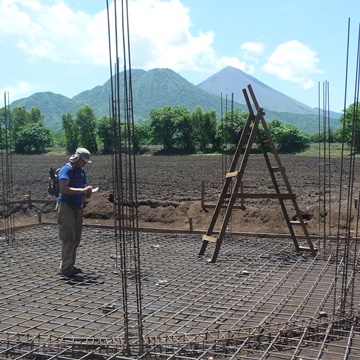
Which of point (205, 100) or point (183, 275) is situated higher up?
point (205, 100)

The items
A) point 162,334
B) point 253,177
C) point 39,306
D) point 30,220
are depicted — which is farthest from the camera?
point 253,177

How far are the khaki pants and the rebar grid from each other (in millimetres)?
236

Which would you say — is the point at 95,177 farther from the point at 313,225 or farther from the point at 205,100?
the point at 205,100

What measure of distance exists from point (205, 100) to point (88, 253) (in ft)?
639

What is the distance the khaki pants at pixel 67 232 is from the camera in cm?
614

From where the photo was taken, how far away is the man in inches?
239

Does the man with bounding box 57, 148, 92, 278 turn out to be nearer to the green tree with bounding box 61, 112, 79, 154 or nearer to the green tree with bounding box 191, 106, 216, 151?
the green tree with bounding box 191, 106, 216, 151

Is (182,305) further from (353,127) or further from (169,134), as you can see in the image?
(169,134)

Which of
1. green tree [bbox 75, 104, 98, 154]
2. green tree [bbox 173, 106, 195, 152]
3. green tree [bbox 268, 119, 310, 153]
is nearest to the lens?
green tree [bbox 268, 119, 310, 153]

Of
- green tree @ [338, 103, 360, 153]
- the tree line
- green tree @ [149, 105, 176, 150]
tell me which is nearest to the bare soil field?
green tree @ [338, 103, 360, 153]

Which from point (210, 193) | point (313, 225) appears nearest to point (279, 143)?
point (210, 193)

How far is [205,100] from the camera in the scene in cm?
19900

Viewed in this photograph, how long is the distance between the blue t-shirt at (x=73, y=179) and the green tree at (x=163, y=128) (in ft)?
103

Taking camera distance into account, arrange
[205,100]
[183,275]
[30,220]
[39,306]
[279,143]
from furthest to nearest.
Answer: [205,100]
[279,143]
[30,220]
[183,275]
[39,306]
